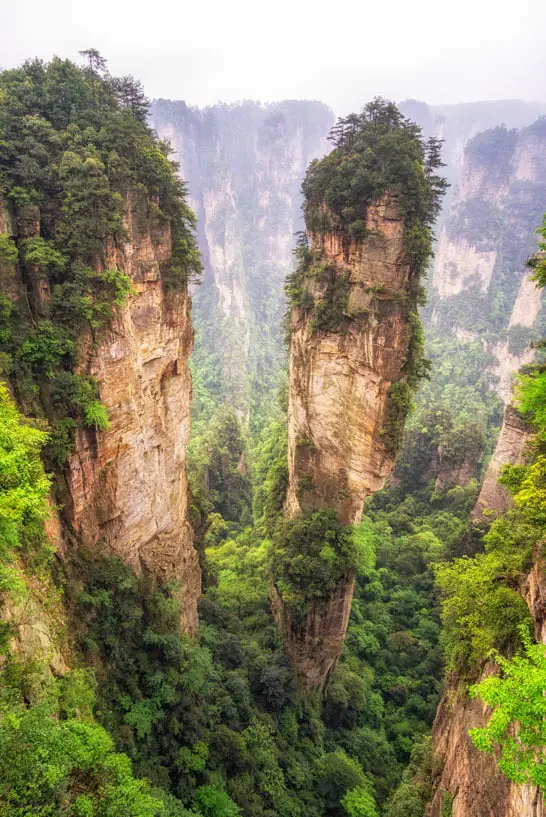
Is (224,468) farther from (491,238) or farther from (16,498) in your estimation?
(491,238)

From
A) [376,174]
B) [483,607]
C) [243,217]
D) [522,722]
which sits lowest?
[483,607]

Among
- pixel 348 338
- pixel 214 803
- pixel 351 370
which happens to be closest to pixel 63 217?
pixel 348 338

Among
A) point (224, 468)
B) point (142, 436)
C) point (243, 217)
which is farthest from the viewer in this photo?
point (243, 217)

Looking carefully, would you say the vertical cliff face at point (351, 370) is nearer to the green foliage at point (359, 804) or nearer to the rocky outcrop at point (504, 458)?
the rocky outcrop at point (504, 458)

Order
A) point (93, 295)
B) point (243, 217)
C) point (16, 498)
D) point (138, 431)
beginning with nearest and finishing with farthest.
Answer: point (16, 498) < point (93, 295) < point (138, 431) < point (243, 217)

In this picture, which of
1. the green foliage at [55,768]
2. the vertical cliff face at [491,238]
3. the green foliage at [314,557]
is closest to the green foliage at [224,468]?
the green foliage at [314,557]
